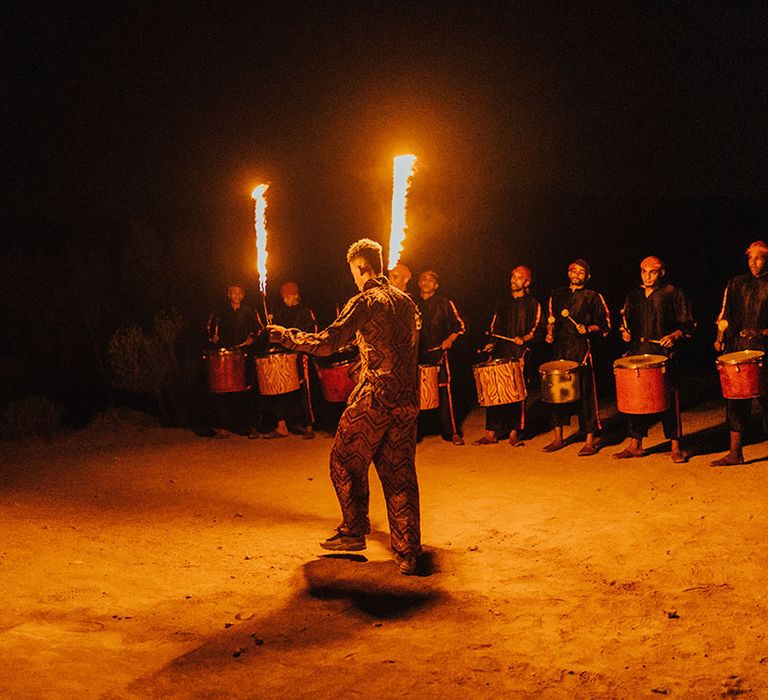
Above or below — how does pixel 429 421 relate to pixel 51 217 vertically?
below

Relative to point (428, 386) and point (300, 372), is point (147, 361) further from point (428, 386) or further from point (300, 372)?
point (428, 386)

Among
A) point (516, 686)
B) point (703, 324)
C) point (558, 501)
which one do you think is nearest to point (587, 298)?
point (558, 501)

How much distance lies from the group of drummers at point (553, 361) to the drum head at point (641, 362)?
13mm

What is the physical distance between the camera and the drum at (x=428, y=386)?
1005cm

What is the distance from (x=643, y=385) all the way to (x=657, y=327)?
2.85 feet

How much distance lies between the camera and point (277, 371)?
35.1 feet

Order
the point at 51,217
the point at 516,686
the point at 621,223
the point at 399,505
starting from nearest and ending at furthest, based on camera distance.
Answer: the point at 516,686 → the point at 399,505 → the point at 621,223 → the point at 51,217

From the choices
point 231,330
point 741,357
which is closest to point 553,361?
point 741,357

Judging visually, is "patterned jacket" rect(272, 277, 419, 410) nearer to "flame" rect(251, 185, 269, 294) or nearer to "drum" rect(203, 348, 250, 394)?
"flame" rect(251, 185, 269, 294)

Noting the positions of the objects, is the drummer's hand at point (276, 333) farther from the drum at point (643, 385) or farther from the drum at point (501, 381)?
the drum at point (501, 381)

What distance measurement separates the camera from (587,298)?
9.52 m

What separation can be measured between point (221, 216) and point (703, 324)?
10751mm

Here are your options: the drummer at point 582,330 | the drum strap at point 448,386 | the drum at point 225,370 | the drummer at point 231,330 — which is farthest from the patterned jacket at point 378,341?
the drummer at point 231,330

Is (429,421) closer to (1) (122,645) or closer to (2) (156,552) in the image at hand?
(2) (156,552)
